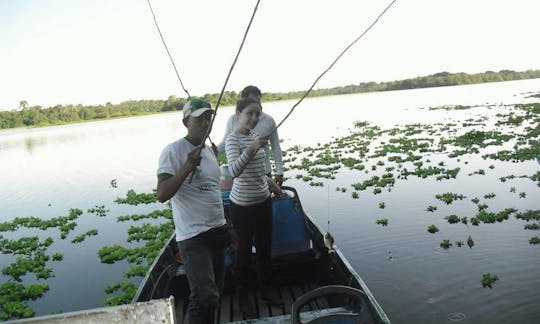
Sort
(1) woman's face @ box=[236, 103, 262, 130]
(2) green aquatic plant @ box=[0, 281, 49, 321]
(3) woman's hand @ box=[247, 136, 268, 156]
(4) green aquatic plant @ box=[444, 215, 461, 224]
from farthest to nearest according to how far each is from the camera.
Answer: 1. (4) green aquatic plant @ box=[444, 215, 461, 224]
2. (2) green aquatic plant @ box=[0, 281, 49, 321]
3. (1) woman's face @ box=[236, 103, 262, 130]
4. (3) woman's hand @ box=[247, 136, 268, 156]

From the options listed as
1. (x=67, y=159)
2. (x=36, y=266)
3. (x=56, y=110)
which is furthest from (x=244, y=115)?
(x=56, y=110)

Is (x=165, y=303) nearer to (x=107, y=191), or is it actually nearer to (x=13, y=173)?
(x=107, y=191)

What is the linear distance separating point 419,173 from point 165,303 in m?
13.1

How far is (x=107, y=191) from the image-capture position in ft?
59.3

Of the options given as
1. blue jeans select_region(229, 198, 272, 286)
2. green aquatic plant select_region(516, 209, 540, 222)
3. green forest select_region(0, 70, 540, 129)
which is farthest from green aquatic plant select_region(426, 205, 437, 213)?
green forest select_region(0, 70, 540, 129)

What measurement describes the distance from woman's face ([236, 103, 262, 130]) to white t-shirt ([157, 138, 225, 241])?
83 cm

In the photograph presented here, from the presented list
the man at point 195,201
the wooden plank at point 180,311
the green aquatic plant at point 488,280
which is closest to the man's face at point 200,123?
the man at point 195,201

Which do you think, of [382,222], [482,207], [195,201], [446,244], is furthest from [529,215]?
[195,201]

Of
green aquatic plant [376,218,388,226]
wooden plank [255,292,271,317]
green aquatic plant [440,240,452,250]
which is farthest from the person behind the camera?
green aquatic plant [376,218,388,226]

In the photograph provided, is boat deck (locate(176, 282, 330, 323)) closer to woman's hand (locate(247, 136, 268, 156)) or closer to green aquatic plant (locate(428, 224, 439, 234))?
woman's hand (locate(247, 136, 268, 156))

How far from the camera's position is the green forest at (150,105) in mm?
107000

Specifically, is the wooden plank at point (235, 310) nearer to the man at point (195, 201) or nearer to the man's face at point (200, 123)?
the man at point (195, 201)

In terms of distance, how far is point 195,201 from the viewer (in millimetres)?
3098

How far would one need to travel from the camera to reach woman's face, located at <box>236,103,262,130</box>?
3.87m
